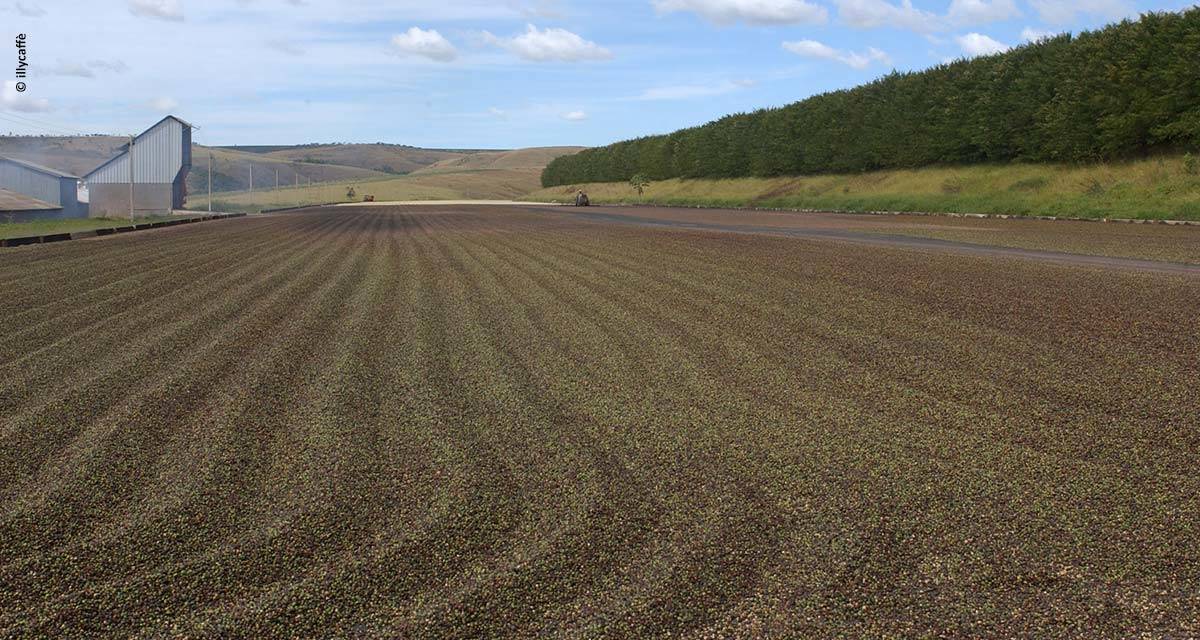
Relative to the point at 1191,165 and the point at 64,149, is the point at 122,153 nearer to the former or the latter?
the point at 64,149

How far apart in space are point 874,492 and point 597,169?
10924 cm

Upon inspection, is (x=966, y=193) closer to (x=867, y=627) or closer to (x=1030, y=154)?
(x=1030, y=154)

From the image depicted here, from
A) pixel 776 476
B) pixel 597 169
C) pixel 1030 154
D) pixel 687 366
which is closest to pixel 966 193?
pixel 1030 154

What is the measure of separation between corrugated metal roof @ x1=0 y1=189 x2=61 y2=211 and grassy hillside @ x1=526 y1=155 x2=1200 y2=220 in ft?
135

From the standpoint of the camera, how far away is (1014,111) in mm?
42812

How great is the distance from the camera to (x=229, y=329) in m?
10.0

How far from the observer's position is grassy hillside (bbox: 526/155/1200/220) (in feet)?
102

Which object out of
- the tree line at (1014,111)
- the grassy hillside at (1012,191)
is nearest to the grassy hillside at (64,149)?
the grassy hillside at (1012,191)

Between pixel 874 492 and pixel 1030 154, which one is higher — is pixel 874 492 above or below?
below

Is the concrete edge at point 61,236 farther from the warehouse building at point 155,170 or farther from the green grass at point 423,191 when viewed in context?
the green grass at point 423,191

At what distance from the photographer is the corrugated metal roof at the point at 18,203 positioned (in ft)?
182

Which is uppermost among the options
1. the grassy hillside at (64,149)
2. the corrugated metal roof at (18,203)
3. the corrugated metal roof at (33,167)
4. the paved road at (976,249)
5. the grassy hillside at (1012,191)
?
the grassy hillside at (64,149)

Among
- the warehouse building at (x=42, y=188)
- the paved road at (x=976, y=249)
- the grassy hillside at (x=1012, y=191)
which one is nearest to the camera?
the paved road at (x=976, y=249)

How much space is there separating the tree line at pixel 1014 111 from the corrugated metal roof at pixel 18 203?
45.8 meters
